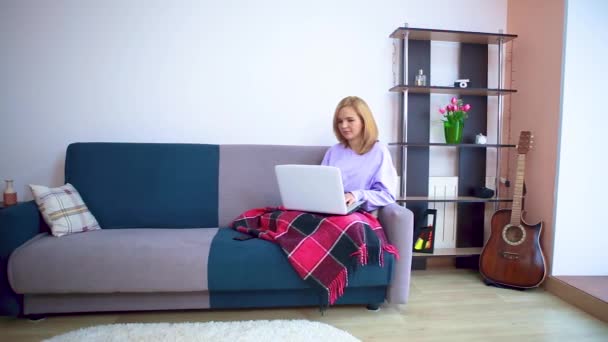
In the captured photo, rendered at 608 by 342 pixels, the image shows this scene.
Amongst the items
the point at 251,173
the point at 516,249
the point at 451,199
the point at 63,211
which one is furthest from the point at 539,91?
the point at 63,211

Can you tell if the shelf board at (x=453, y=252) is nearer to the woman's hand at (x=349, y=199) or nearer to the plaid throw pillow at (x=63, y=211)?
the woman's hand at (x=349, y=199)

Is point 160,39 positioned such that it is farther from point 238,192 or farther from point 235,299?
point 235,299

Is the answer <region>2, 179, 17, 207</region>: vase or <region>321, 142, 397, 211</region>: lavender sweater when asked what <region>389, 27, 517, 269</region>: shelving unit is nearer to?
<region>321, 142, 397, 211</region>: lavender sweater

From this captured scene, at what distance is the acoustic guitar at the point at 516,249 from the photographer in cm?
198

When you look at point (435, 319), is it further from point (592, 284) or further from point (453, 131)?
point (453, 131)

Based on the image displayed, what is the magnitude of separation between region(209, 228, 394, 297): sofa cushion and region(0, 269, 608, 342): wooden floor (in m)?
0.20

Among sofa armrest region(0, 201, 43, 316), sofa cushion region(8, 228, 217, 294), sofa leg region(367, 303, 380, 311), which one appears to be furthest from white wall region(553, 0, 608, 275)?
sofa armrest region(0, 201, 43, 316)

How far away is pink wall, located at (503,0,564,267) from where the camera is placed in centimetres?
199

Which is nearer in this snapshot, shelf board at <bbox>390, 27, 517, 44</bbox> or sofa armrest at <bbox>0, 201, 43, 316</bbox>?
sofa armrest at <bbox>0, 201, 43, 316</bbox>

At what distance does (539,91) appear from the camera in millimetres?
2127

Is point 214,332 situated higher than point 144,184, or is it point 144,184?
point 144,184

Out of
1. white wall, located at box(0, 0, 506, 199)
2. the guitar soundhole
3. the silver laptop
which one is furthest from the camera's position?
white wall, located at box(0, 0, 506, 199)

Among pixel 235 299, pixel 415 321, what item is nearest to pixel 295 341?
pixel 235 299

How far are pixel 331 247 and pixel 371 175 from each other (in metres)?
0.52
